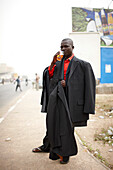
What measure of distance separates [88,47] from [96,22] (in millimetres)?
3534

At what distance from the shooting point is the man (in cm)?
249

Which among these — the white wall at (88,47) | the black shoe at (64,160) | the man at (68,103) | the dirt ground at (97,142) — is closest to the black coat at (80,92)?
the man at (68,103)

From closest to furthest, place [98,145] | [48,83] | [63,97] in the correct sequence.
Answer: [63,97]
[48,83]
[98,145]

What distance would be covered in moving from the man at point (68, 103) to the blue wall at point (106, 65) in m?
7.12

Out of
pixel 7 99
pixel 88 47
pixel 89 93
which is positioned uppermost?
pixel 88 47

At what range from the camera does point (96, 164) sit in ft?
8.72

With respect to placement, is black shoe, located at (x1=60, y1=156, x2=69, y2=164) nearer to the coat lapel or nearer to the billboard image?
the coat lapel

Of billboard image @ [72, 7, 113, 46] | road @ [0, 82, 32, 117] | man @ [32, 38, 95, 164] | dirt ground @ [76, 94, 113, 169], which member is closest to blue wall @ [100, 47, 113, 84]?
billboard image @ [72, 7, 113, 46]

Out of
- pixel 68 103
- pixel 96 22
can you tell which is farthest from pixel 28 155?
pixel 96 22

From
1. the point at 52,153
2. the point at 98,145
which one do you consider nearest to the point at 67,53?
the point at 52,153

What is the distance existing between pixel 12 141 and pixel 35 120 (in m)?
1.98

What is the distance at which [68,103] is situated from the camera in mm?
2555

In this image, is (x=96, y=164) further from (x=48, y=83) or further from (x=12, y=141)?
(x=12, y=141)

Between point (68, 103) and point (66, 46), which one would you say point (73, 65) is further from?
point (68, 103)
